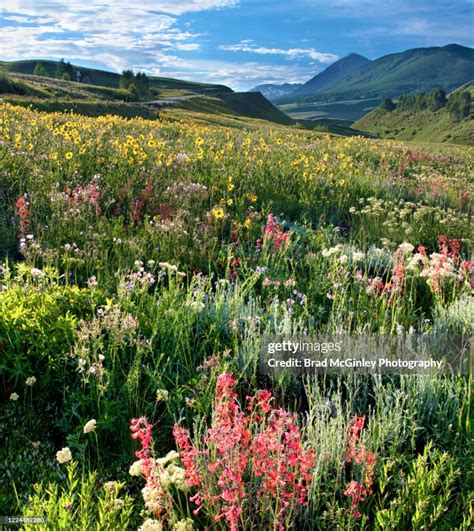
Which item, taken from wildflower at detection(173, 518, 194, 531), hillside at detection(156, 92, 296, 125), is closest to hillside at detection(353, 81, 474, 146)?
hillside at detection(156, 92, 296, 125)

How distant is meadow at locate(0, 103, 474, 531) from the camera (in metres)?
2.60

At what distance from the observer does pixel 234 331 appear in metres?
4.27

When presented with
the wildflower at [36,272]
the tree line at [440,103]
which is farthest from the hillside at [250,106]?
the wildflower at [36,272]

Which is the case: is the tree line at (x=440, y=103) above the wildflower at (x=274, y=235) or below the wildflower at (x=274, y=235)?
above

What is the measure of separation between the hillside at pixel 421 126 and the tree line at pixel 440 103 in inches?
66.9

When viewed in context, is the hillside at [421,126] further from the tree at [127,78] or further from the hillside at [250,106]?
the tree at [127,78]

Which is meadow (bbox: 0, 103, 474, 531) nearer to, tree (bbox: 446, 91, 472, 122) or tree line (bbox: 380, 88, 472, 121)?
tree (bbox: 446, 91, 472, 122)

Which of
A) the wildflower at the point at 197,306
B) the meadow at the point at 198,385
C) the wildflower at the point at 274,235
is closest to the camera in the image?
the meadow at the point at 198,385

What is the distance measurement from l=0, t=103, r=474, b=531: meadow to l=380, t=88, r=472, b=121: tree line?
175679 mm

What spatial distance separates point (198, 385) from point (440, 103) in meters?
199

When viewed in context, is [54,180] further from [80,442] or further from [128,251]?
[80,442]

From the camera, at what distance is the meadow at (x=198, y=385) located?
102 inches

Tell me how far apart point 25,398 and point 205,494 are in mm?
1671

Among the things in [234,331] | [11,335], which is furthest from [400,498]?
[11,335]
